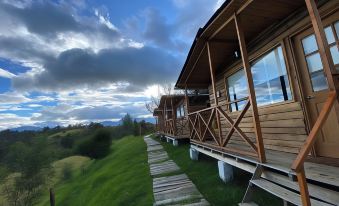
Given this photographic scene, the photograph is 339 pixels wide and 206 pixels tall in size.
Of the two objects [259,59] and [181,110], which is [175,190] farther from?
[181,110]

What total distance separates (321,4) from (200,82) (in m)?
6.15

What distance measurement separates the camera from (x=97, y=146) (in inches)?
1198

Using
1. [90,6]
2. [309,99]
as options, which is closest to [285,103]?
[309,99]

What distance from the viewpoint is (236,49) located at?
6.46 meters

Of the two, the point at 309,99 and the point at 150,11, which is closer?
the point at 309,99

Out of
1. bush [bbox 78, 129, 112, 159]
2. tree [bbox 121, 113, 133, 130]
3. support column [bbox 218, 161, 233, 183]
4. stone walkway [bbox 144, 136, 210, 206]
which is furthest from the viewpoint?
tree [bbox 121, 113, 133, 130]

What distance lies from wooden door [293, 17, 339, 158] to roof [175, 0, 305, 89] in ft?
2.19

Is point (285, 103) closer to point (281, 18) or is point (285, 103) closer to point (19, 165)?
point (281, 18)

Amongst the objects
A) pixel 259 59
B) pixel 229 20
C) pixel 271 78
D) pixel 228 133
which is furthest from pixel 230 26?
pixel 228 133

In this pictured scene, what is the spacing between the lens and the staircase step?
223 cm

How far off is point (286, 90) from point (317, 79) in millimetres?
824

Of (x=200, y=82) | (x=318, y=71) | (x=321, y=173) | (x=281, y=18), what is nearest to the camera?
(x=321, y=173)

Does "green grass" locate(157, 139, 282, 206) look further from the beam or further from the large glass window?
the beam

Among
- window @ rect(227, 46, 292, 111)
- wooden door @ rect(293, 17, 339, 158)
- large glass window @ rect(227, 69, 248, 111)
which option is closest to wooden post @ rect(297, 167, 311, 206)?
wooden door @ rect(293, 17, 339, 158)
